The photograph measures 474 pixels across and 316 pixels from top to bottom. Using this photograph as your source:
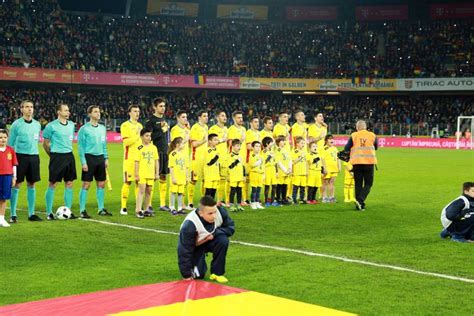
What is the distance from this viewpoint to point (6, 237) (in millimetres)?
10602

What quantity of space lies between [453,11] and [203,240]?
58014mm

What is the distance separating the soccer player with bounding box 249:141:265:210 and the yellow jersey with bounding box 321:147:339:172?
2253 millimetres

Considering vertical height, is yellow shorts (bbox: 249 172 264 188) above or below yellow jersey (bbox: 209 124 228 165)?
below

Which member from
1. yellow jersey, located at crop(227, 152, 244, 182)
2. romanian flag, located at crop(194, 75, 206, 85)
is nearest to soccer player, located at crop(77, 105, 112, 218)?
yellow jersey, located at crop(227, 152, 244, 182)

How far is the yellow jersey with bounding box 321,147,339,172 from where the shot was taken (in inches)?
659

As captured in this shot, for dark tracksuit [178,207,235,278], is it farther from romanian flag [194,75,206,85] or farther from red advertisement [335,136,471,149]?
romanian flag [194,75,206,85]

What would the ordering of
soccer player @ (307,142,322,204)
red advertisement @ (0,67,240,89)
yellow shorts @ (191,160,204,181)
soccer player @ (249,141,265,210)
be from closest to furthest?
yellow shorts @ (191,160,204,181)
soccer player @ (249,141,265,210)
soccer player @ (307,142,322,204)
red advertisement @ (0,67,240,89)

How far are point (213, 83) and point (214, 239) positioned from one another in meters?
50.4

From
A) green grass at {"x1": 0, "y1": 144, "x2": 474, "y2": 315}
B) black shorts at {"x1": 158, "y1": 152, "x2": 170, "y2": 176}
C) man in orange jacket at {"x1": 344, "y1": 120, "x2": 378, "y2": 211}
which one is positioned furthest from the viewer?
man in orange jacket at {"x1": 344, "y1": 120, "x2": 378, "y2": 211}

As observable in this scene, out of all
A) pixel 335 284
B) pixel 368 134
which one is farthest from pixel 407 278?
pixel 368 134

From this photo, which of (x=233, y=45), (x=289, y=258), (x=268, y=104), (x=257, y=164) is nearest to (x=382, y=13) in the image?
(x=268, y=104)

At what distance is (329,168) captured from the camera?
16.7 m

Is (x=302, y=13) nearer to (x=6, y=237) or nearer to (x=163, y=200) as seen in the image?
(x=163, y=200)

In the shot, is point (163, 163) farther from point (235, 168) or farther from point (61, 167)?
point (61, 167)
